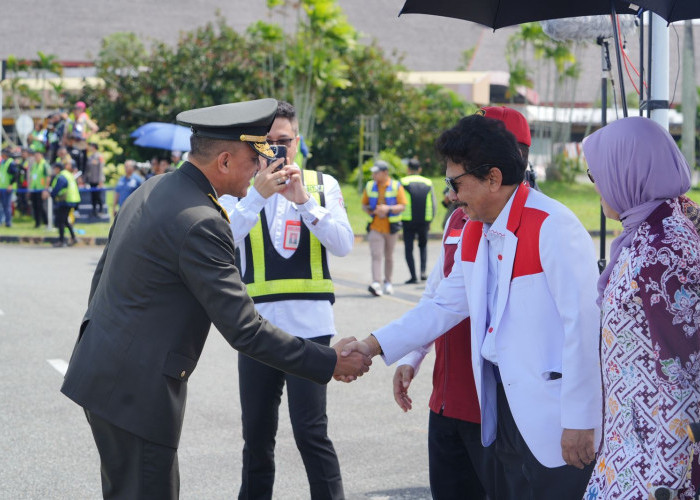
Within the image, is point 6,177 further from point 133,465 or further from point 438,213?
point 133,465

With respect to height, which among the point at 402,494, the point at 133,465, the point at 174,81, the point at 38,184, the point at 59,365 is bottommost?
the point at 38,184

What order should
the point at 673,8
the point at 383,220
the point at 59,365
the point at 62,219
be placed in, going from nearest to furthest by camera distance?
the point at 673,8, the point at 59,365, the point at 383,220, the point at 62,219

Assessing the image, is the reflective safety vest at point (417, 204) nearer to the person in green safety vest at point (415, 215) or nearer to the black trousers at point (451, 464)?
the person in green safety vest at point (415, 215)

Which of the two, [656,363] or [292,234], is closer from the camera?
[656,363]

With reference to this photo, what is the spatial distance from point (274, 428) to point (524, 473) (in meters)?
1.56

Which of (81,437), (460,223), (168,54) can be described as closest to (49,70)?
(168,54)

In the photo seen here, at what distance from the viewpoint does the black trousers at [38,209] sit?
24.3 m

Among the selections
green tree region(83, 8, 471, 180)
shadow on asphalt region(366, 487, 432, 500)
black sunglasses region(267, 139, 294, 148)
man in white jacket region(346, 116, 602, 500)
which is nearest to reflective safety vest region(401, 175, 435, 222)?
shadow on asphalt region(366, 487, 432, 500)

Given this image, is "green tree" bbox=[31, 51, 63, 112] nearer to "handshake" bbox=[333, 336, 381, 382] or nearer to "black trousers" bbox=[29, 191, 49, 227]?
"black trousers" bbox=[29, 191, 49, 227]

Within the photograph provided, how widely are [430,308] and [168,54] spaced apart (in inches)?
1243

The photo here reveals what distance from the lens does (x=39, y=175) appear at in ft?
80.6

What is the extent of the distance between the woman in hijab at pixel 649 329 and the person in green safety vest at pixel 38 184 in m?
22.8

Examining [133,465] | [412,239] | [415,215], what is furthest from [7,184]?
[133,465]


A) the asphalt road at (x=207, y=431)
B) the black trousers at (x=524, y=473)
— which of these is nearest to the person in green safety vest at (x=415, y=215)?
the asphalt road at (x=207, y=431)
